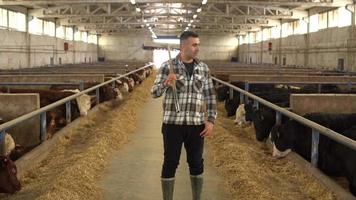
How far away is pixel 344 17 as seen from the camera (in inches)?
916

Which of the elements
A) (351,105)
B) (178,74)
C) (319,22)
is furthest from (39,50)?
(178,74)

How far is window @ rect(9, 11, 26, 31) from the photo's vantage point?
26031 millimetres

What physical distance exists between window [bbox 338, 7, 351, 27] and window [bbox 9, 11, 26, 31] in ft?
59.3

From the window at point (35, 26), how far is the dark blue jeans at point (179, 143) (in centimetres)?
2656

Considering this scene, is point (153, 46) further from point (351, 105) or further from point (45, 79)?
point (45, 79)

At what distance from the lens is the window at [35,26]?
2942 cm

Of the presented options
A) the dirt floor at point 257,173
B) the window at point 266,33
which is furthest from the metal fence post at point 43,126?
the window at point 266,33

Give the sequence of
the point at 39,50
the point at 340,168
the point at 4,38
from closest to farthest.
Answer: the point at 340,168
the point at 4,38
the point at 39,50

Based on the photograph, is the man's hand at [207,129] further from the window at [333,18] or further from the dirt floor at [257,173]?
the window at [333,18]

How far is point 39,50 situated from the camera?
30.4m

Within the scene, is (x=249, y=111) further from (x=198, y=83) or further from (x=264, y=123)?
(x=198, y=83)

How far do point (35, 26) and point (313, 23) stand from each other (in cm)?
1826

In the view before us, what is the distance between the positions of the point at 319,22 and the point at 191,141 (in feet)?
82.4

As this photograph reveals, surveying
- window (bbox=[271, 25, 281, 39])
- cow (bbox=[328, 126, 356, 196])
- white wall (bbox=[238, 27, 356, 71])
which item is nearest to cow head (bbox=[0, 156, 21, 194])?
cow (bbox=[328, 126, 356, 196])
